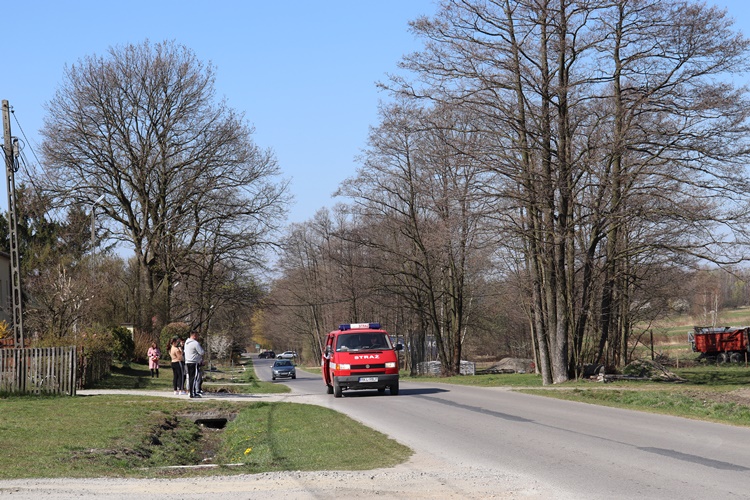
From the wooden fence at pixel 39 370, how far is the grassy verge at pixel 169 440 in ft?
6.40

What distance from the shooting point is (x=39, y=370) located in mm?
23609

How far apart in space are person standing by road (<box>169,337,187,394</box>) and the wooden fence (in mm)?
3002

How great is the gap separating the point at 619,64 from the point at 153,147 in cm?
2470

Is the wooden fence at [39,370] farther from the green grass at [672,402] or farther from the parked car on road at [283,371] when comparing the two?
the parked car on road at [283,371]

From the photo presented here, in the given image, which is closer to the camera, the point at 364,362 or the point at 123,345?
the point at 364,362

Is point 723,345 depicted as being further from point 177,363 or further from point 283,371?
point 177,363

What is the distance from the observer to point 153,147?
43469mm

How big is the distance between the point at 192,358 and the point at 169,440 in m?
8.96

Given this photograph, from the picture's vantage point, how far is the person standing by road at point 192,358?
24.2 metres

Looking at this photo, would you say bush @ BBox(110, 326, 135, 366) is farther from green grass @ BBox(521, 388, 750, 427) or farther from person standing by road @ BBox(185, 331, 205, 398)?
green grass @ BBox(521, 388, 750, 427)

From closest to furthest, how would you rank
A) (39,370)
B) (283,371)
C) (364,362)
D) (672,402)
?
(672,402) → (39,370) → (364,362) → (283,371)

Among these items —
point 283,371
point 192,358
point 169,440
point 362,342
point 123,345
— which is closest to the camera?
point 169,440

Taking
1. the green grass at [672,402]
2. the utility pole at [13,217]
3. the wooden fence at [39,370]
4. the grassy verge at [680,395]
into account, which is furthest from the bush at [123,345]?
the green grass at [672,402]

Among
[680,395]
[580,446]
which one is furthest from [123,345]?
[580,446]
